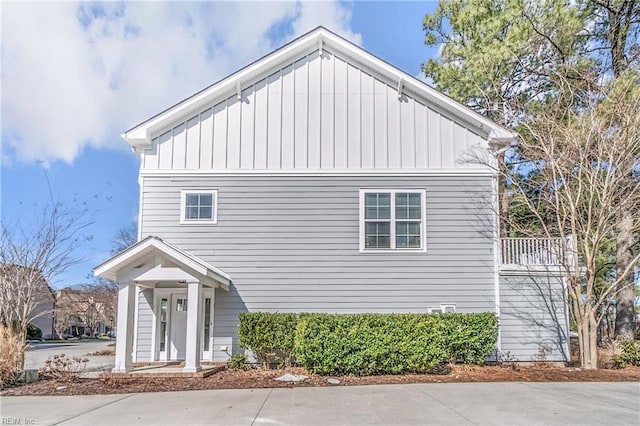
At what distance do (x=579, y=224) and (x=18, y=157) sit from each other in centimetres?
1863

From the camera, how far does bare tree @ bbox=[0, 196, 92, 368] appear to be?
10.5 m

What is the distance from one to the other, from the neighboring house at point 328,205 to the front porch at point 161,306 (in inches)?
2.2

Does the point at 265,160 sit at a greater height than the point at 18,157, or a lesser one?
lesser

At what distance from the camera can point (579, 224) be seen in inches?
426

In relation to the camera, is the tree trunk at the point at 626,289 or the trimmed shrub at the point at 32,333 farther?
the trimmed shrub at the point at 32,333

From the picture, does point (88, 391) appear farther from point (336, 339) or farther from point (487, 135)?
point (487, 135)

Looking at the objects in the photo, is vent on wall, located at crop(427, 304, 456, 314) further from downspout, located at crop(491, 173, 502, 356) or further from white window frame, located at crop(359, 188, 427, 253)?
white window frame, located at crop(359, 188, 427, 253)

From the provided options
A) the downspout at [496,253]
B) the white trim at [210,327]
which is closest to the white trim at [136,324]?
the white trim at [210,327]

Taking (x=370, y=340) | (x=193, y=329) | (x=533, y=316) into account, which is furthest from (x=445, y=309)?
(x=193, y=329)

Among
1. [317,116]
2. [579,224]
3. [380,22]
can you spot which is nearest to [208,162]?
[317,116]

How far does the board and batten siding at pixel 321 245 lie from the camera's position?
36.2 feet

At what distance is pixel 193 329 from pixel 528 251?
8.41 metres

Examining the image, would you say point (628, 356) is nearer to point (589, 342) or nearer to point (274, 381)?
point (589, 342)

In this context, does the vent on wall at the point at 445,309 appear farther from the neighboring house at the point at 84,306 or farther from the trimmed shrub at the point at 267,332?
the neighboring house at the point at 84,306
